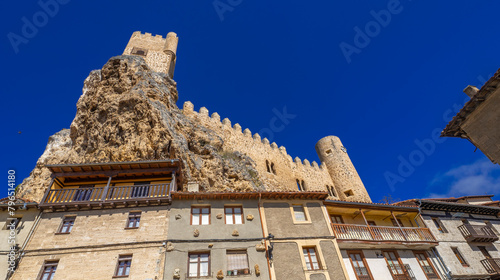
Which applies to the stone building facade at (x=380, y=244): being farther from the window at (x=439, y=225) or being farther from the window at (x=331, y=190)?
the window at (x=331, y=190)

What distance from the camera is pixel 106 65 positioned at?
26500 mm

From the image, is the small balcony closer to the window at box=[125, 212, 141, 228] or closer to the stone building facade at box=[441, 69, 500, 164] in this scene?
the window at box=[125, 212, 141, 228]

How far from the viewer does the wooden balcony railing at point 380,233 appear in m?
14.2

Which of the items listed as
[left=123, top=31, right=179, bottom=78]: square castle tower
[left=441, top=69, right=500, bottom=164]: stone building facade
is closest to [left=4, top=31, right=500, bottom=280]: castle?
[left=441, top=69, right=500, bottom=164]: stone building facade

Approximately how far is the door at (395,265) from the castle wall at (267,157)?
15.2m

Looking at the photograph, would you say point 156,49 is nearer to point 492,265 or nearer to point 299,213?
point 299,213

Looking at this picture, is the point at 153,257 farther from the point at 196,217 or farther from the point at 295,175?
the point at 295,175

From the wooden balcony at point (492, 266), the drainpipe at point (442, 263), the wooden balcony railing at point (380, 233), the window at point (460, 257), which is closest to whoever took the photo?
the wooden balcony railing at point (380, 233)

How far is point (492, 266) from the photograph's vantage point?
1662cm

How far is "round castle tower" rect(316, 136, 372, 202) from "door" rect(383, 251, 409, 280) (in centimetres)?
2241

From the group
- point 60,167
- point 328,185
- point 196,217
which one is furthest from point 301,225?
point 328,185

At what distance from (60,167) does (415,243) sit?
1930 centimetres

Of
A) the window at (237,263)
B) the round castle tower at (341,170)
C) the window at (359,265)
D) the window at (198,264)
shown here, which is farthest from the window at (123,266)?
the round castle tower at (341,170)

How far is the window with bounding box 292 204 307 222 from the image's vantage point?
14086mm
